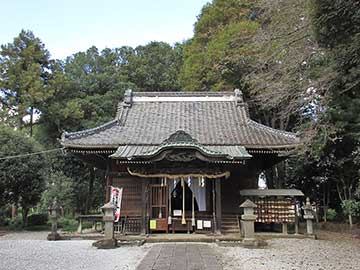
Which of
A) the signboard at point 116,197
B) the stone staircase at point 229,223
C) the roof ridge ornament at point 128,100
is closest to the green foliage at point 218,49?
the roof ridge ornament at point 128,100

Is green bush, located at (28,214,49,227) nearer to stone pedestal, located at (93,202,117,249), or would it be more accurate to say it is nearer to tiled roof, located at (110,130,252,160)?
tiled roof, located at (110,130,252,160)

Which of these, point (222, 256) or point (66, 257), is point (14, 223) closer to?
point (66, 257)

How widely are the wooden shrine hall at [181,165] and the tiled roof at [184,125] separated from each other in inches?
1.5

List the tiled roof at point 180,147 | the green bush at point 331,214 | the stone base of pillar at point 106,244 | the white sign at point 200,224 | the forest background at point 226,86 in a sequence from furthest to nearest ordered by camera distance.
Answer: the green bush at point 331,214, the white sign at point 200,224, the tiled roof at point 180,147, the stone base of pillar at point 106,244, the forest background at point 226,86

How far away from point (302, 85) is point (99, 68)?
75.1ft

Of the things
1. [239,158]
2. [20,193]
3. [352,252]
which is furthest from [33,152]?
[352,252]

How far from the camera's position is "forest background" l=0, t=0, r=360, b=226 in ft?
25.9

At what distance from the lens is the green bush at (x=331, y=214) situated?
19.4 m

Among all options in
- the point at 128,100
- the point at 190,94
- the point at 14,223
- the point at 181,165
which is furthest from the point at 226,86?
the point at 14,223

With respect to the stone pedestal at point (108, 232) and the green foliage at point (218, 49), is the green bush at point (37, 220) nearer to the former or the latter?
the stone pedestal at point (108, 232)

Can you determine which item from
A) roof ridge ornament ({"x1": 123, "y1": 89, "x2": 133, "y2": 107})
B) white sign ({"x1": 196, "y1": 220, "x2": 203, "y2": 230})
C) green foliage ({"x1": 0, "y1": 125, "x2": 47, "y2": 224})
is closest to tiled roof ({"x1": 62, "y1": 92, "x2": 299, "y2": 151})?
roof ridge ornament ({"x1": 123, "y1": 89, "x2": 133, "y2": 107})

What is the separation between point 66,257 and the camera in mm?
8648

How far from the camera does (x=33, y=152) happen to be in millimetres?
18547

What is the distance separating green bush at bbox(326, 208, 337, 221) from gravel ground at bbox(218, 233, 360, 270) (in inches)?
342
